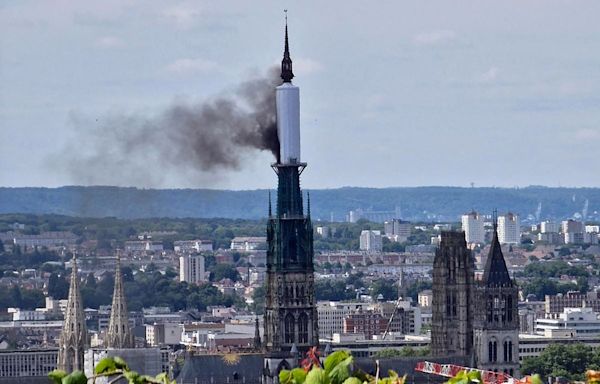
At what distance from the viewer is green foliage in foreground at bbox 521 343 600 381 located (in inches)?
3725

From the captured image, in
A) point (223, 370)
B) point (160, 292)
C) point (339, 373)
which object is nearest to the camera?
point (339, 373)

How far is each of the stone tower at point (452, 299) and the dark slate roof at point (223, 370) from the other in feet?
30.1

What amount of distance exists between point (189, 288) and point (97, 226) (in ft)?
86.7

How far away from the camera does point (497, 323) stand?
78.6 m

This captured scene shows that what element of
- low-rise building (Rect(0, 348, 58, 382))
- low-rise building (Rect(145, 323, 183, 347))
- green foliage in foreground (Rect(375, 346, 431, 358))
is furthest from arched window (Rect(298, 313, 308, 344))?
low-rise building (Rect(145, 323, 183, 347))

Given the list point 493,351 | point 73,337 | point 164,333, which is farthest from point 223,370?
point 164,333

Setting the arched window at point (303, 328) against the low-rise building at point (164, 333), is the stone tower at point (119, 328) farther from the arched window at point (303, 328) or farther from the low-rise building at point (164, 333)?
the low-rise building at point (164, 333)

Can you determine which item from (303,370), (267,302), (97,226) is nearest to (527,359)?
(267,302)

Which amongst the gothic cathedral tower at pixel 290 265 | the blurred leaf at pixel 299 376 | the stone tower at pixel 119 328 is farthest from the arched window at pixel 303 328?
the blurred leaf at pixel 299 376

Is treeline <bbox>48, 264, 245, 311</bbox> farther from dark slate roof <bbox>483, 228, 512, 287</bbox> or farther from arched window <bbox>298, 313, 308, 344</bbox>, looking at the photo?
arched window <bbox>298, 313, 308, 344</bbox>

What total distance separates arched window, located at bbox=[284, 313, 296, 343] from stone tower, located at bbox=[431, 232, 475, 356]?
7.44 m

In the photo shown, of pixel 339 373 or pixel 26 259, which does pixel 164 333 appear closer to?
pixel 26 259

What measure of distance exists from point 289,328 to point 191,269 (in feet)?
384

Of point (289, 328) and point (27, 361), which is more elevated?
point (289, 328)
